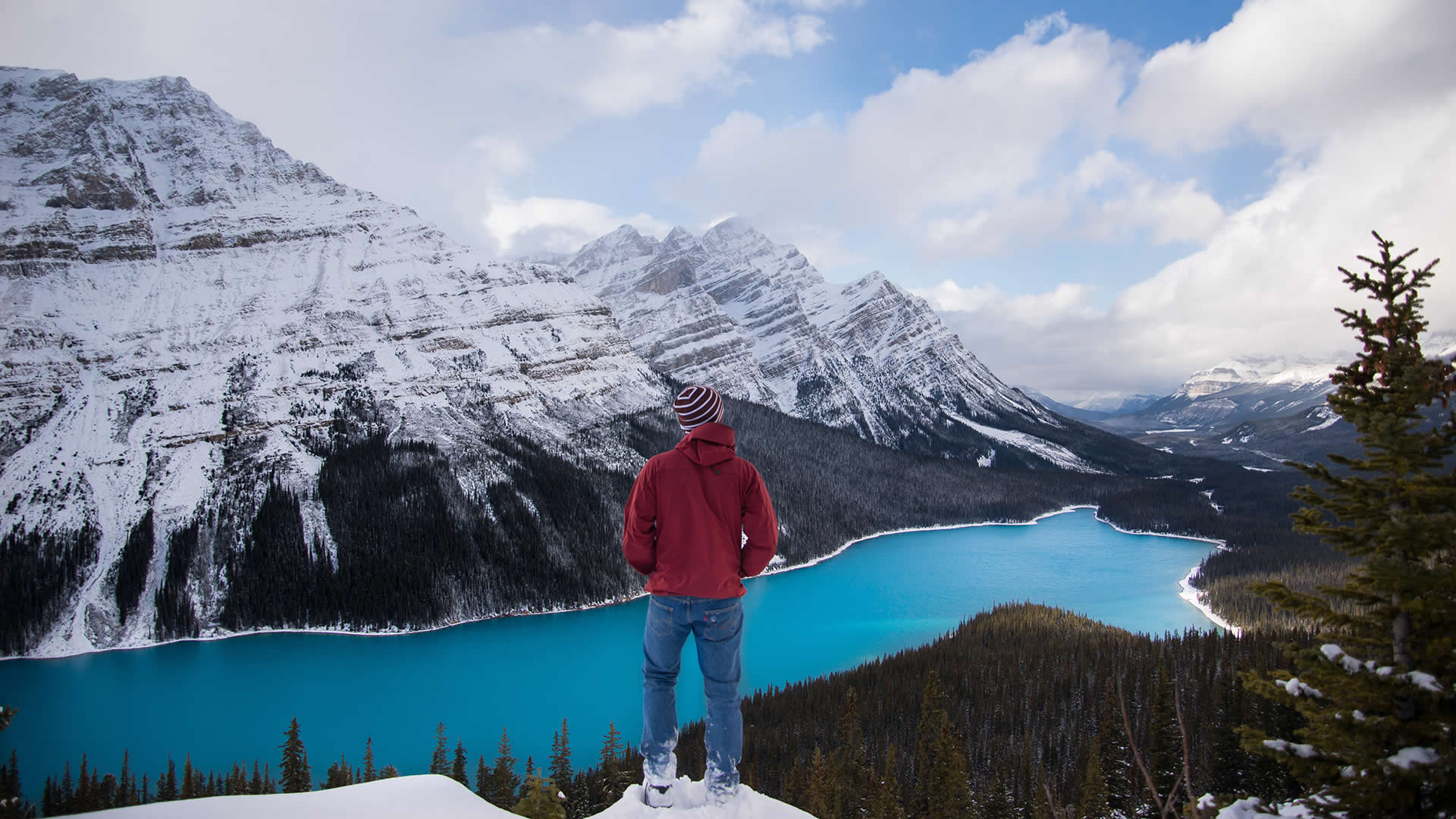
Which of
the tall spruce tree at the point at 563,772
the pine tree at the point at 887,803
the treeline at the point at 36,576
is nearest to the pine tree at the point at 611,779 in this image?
the tall spruce tree at the point at 563,772

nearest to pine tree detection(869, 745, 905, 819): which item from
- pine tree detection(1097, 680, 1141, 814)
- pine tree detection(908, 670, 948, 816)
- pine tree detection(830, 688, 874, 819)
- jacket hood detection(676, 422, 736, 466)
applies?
pine tree detection(830, 688, 874, 819)

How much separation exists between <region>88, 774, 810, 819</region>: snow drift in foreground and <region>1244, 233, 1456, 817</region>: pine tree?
4301 millimetres

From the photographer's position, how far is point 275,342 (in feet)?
338

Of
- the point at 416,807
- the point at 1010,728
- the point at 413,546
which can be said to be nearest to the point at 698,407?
the point at 416,807

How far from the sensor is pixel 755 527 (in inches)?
251

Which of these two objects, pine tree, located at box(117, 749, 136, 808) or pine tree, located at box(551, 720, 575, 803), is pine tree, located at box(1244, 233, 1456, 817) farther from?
pine tree, located at box(117, 749, 136, 808)

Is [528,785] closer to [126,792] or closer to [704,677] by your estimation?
[704,677]

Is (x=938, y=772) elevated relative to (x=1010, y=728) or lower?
elevated

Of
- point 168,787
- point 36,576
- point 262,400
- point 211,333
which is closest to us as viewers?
point 168,787

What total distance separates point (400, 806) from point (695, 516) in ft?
11.4

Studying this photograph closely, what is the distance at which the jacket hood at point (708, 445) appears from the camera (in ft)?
19.9

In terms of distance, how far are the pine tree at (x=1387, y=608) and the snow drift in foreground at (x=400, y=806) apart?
14.1ft

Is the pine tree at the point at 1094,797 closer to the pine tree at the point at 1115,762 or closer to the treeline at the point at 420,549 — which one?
the pine tree at the point at 1115,762

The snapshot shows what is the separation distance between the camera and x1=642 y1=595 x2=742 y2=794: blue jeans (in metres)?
6.14
